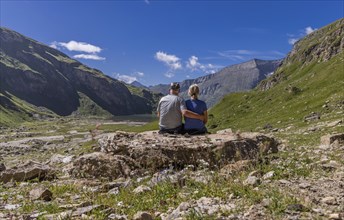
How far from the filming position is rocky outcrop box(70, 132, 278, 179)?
13961 mm

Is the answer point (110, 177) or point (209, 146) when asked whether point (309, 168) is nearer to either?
point (209, 146)

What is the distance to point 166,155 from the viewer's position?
46.3 feet

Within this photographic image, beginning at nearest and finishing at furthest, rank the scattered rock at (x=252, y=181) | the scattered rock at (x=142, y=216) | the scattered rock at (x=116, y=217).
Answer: the scattered rock at (x=142, y=216) < the scattered rock at (x=116, y=217) < the scattered rock at (x=252, y=181)

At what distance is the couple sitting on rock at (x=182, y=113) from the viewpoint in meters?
15.9

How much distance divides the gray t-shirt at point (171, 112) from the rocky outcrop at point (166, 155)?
4.66 feet

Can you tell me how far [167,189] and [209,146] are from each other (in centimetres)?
433

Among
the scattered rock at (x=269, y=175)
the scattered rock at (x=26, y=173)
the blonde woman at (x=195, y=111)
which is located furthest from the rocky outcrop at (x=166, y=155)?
the scattered rock at (x=269, y=175)

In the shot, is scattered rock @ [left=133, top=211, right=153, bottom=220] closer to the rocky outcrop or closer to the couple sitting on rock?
the rocky outcrop

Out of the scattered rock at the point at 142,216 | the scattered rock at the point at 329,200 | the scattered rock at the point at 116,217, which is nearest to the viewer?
the scattered rock at the point at 329,200

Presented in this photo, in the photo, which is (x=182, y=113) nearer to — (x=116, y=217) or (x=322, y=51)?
(x=116, y=217)

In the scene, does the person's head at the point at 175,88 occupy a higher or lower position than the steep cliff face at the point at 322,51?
lower

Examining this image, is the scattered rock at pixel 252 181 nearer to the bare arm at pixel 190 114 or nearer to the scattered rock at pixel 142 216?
the scattered rock at pixel 142 216

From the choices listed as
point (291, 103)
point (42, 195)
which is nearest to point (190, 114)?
point (42, 195)

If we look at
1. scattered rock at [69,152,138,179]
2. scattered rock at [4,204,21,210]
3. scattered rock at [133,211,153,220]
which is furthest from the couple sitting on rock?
scattered rock at [133,211,153,220]
